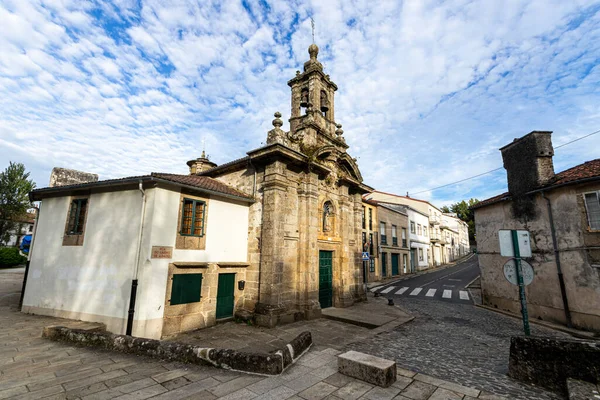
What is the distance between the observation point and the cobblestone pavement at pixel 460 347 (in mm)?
4965

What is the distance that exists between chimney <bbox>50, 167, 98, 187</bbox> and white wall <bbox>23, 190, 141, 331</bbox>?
6.34ft

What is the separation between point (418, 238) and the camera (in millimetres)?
33281

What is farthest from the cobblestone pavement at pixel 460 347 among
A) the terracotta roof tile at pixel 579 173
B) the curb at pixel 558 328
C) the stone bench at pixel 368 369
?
the terracotta roof tile at pixel 579 173

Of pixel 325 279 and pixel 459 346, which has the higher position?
pixel 325 279

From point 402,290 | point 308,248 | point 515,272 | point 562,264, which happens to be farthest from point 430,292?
point 515,272

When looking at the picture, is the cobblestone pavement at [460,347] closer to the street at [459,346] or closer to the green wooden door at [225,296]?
the street at [459,346]

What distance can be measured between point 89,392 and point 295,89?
46.1ft

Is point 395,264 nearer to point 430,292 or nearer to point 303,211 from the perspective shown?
point 430,292

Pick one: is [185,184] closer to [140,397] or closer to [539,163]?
[140,397]

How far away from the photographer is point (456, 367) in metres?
5.75

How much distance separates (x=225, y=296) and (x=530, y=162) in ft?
46.1

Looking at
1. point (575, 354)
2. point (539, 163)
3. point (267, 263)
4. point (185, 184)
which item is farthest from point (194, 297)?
point (539, 163)

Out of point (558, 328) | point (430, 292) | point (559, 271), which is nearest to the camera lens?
point (558, 328)

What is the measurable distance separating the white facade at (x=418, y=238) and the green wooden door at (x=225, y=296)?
2598 cm
